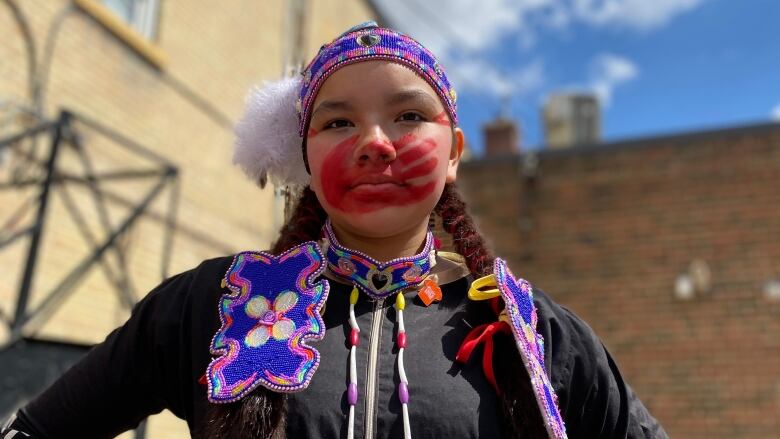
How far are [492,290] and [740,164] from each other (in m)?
7.07

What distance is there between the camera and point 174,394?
1.50m

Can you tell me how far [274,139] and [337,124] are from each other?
1.01 ft

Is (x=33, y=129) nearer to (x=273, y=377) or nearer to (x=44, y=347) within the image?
(x=44, y=347)

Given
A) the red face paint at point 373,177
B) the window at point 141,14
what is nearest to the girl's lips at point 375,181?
the red face paint at point 373,177

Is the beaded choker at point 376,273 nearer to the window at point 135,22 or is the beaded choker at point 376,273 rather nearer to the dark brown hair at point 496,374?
the dark brown hair at point 496,374

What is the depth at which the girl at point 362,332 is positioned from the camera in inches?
53.1

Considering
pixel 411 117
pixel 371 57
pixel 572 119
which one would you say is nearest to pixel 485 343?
pixel 411 117

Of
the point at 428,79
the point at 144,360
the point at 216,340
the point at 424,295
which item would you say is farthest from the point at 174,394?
the point at 428,79

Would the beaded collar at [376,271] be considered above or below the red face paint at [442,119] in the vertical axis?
below

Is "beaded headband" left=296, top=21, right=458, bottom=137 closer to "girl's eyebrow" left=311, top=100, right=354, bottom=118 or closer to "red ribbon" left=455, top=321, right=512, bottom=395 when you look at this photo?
"girl's eyebrow" left=311, top=100, right=354, bottom=118

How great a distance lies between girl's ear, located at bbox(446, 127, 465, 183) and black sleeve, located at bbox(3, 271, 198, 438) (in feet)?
2.20

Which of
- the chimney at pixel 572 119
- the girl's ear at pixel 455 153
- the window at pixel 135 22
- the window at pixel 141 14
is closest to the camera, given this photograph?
the girl's ear at pixel 455 153

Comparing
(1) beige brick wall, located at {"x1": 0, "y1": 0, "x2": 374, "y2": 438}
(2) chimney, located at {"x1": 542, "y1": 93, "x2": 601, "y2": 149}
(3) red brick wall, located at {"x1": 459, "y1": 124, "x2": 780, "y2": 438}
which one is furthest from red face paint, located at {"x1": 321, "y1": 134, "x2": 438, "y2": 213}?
(2) chimney, located at {"x1": 542, "y1": 93, "x2": 601, "y2": 149}

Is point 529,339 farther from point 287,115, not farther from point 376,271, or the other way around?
point 287,115
